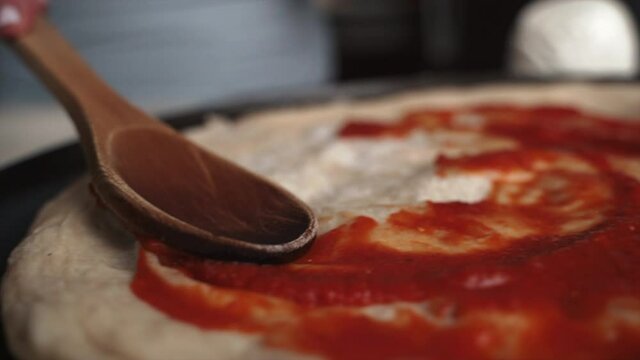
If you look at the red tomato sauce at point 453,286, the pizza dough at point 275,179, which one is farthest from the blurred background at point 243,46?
the red tomato sauce at point 453,286

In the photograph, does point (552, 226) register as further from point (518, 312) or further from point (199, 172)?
point (199, 172)

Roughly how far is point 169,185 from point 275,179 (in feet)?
0.86

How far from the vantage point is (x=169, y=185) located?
98 centimetres

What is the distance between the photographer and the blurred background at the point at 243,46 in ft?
14.0

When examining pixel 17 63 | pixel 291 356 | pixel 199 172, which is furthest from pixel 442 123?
Result: pixel 17 63

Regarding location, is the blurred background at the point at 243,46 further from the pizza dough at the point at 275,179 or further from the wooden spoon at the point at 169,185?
the wooden spoon at the point at 169,185

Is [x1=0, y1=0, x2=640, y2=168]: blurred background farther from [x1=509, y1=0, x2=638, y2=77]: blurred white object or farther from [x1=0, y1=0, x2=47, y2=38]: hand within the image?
[x1=0, y1=0, x2=47, y2=38]: hand

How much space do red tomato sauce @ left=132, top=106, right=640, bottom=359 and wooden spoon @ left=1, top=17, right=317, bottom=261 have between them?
0.12 feet

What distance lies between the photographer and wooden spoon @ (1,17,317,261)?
0.83 m

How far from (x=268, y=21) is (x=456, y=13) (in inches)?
73.2

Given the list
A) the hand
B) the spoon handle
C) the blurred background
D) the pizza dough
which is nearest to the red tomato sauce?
the pizza dough

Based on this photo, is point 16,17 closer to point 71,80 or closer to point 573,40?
point 71,80

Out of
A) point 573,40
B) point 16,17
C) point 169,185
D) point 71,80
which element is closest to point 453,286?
point 169,185

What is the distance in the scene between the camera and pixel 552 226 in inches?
37.5
